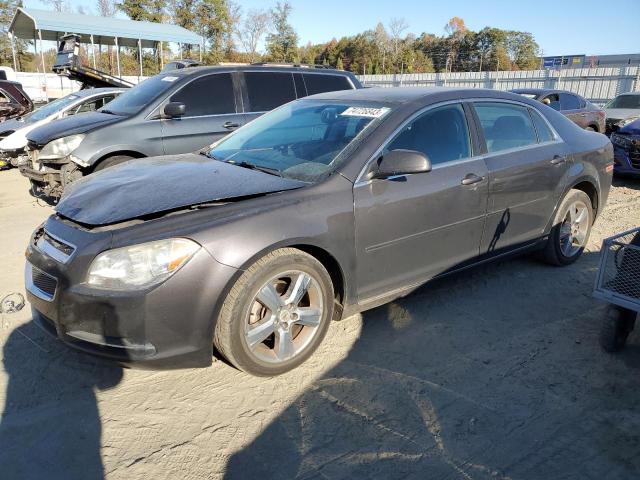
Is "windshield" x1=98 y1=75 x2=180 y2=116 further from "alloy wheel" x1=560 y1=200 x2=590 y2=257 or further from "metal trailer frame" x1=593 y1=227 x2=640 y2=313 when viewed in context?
"metal trailer frame" x1=593 y1=227 x2=640 y2=313

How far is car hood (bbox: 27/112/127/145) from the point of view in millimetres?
6355

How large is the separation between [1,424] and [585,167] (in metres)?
4.96

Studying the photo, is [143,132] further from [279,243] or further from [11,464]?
[11,464]

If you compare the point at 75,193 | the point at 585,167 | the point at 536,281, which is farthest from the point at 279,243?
the point at 585,167

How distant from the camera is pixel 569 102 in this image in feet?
41.2

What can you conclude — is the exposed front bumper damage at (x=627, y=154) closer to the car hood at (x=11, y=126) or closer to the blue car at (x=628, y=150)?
the blue car at (x=628, y=150)

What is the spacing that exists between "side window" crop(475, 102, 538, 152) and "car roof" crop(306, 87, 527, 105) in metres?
0.11

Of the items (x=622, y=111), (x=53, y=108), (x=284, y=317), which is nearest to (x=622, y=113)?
(x=622, y=111)

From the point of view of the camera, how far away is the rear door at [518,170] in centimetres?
404

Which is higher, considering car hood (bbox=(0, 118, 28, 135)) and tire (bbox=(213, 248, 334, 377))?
car hood (bbox=(0, 118, 28, 135))

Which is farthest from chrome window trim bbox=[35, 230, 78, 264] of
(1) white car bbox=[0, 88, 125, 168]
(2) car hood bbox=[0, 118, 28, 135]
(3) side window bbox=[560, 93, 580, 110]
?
(3) side window bbox=[560, 93, 580, 110]

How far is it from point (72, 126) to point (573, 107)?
37.2 feet

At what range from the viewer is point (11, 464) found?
235 cm

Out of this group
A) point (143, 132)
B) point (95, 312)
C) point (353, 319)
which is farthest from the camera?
point (143, 132)
